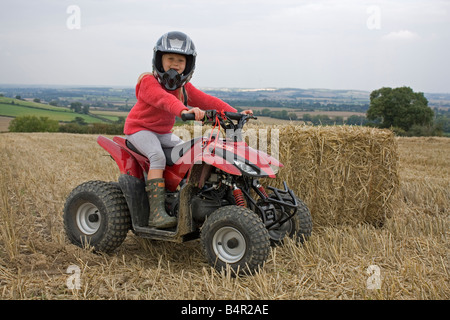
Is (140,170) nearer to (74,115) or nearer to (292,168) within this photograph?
(292,168)

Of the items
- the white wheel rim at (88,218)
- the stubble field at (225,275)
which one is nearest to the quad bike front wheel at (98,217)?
the white wheel rim at (88,218)

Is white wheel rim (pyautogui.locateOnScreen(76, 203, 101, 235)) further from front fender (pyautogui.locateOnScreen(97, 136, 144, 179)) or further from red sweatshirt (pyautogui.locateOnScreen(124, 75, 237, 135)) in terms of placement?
red sweatshirt (pyautogui.locateOnScreen(124, 75, 237, 135))

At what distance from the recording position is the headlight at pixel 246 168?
12.2ft

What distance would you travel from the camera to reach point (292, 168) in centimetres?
572

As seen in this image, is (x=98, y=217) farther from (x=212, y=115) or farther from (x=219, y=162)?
(x=212, y=115)

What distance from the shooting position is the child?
397cm

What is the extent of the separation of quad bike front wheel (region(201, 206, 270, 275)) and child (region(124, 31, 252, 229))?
0.46m

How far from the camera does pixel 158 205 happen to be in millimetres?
4082

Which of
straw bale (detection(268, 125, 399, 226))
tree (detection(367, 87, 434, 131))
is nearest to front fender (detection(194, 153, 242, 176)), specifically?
straw bale (detection(268, 125, 399, 226))

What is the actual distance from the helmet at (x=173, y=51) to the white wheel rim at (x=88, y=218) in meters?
1.49

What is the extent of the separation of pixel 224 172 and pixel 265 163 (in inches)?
14.8

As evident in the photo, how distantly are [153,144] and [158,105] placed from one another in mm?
426

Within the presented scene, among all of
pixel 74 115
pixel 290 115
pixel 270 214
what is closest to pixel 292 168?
pixel 290 115

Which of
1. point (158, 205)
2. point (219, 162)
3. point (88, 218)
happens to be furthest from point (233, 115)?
point (88, 218)
